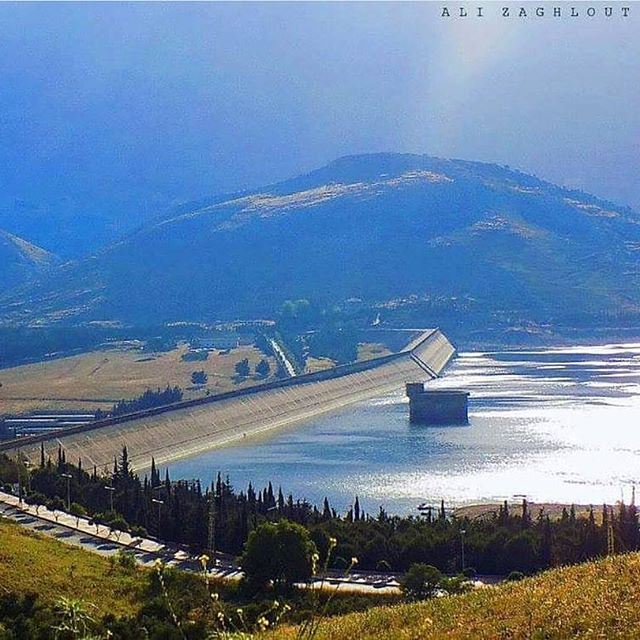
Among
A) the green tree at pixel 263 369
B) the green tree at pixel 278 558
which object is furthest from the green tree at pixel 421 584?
the green tree at pixel 263 369

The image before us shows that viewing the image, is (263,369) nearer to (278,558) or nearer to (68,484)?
(68,484)

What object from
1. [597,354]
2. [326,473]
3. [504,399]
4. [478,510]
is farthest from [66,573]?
[597,354]

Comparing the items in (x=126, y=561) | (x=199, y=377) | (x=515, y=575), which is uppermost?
(x=199, y=377)

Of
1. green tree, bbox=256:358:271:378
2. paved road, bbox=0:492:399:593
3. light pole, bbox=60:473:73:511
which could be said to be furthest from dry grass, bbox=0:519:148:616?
green tree, bbox=256:358:271:378

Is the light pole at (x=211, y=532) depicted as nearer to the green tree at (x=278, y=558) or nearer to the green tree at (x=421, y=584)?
the green tree at (x=278, y=558)

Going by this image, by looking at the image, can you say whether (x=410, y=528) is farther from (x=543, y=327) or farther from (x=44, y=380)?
(x=543, y=327)

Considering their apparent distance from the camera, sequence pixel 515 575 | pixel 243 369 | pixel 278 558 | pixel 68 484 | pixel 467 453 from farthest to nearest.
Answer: pixel 243 369
pixel 467 453
pixel 68 484
pixel 515 575
pixel 278 558

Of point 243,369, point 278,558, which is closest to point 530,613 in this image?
point 278,558
